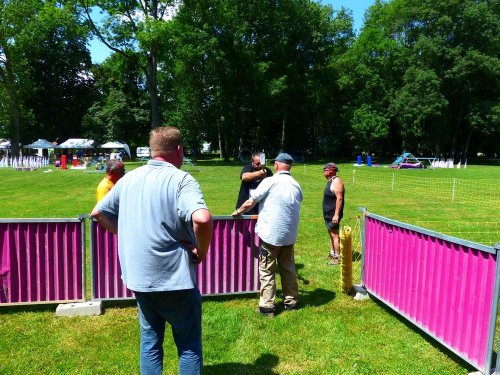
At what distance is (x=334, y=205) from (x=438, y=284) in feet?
11.0

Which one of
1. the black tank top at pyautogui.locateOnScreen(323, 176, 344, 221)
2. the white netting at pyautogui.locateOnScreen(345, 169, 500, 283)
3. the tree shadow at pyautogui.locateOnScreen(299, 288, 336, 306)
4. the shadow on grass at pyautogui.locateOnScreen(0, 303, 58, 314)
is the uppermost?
the black tank top at pyautogui.locateOnScreen(323, 176, 344, 221)

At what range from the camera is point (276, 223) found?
4.68 meters

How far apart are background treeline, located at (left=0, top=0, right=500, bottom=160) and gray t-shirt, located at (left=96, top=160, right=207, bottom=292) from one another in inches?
1337

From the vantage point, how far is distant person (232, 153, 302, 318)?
4684 millimetres

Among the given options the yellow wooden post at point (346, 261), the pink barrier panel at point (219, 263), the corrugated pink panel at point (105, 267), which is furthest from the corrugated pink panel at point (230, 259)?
the yellow wooden post at point (346, 261)

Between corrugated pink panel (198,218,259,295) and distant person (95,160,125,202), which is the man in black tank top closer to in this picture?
corrugated pink panel (198,218,259,295)

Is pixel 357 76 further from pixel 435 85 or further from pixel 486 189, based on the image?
pixel 486 189

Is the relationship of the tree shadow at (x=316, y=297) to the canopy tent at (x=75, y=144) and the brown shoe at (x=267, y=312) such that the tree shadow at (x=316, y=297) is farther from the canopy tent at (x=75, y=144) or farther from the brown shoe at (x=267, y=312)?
the canopy tent at (x=75, y=144)

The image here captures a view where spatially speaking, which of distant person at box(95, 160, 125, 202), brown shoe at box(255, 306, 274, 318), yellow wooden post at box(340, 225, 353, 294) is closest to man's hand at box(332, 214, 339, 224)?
yellow wooden post at box(340, 225, 353, 294)

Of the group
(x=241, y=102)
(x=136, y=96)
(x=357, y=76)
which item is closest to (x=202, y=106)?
(x=241, y=102)

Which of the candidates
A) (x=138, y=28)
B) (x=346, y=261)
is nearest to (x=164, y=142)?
(x=346, y=261)

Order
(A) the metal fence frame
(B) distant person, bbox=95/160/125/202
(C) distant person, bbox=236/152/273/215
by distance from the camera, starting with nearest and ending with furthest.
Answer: (A) the metal fence frame
(B) distant person, bbox=95/160/125/202
(C) distant person, bbox=236/152/273/215

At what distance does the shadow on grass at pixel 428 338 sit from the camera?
385cm

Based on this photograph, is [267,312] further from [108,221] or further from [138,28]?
[138,28]
